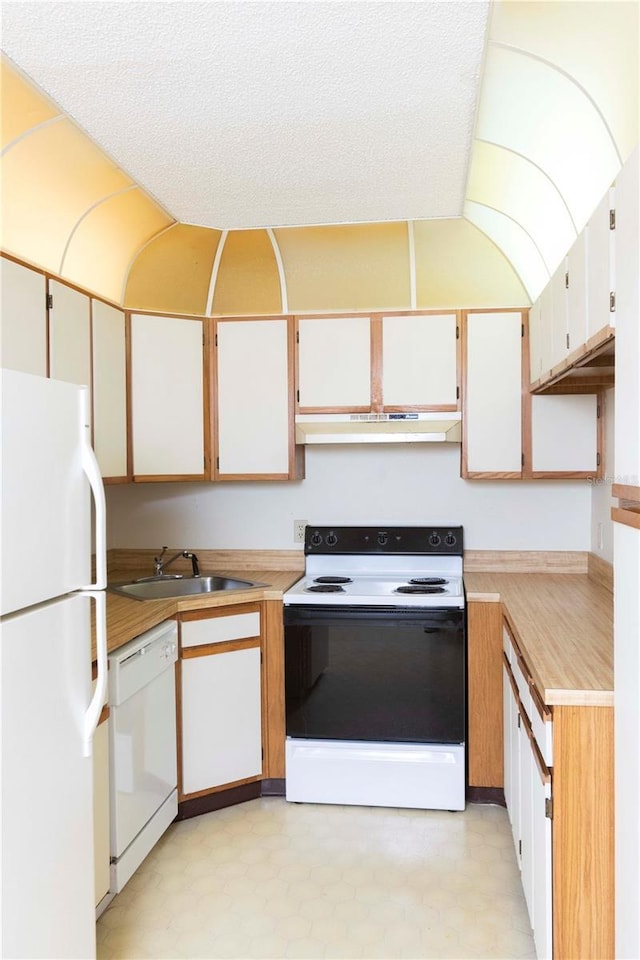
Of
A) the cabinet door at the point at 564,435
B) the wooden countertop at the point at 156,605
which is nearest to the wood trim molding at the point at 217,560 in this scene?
the wooden countertop at the point at 156,605

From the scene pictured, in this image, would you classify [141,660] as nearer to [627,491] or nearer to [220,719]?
[220,719]

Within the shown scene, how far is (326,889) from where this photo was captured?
2619mm

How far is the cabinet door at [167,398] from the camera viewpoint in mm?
3604

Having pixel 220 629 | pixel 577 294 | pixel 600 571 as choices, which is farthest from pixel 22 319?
pixel 600 571

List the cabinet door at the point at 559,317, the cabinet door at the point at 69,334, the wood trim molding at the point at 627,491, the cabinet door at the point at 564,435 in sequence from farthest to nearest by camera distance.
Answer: the cabinet door at the point at 564,435, the cabinet door at the point at 69,334, the cabinet door at the point at 559,317, the wood trim molding at the point at 627,491

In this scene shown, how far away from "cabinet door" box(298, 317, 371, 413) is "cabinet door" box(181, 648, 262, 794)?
130cm

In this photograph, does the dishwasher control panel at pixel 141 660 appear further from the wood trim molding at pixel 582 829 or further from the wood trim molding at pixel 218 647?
the wood trim molding at pixel 582 829

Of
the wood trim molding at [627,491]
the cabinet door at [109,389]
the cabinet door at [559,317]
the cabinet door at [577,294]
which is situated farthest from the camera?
the cabinet door at [109,389]

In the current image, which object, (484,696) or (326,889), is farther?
(484,696)

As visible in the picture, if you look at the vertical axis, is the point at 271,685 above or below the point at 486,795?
above

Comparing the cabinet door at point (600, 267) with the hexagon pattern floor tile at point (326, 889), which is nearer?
the cabinet door at point (600, 267)

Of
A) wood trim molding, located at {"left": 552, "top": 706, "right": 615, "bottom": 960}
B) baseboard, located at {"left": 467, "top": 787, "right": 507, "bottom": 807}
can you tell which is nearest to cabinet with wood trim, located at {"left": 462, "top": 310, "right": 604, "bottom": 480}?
baseboard, located at {"left": 467, "top": 787, "right": 507, "bottom": 807}

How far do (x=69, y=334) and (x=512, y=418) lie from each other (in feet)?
6.90

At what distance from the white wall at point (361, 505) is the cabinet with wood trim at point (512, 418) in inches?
12.2
